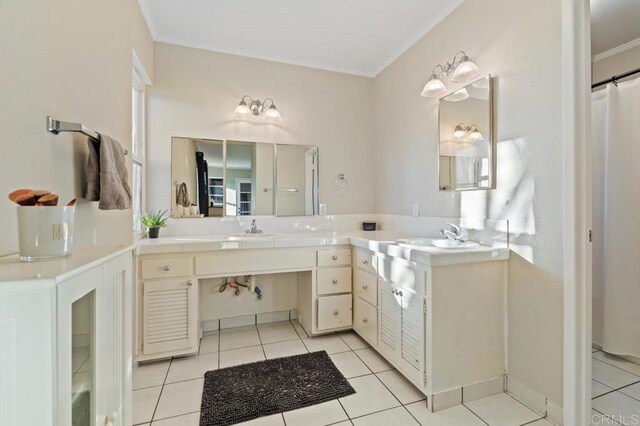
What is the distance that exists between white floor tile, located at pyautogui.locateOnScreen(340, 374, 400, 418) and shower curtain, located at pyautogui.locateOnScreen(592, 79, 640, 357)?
1.78 m

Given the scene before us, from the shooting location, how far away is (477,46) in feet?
6.54

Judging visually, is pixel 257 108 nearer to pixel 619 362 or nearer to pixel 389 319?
pixel 389 319

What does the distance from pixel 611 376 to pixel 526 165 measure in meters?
1.55

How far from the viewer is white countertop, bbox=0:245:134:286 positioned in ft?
1.84

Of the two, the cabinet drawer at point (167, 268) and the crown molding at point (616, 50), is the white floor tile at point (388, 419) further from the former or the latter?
the crown molding at point (616, 50)

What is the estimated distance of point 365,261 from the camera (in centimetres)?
232

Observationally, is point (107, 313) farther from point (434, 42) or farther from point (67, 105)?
point (434, 42)

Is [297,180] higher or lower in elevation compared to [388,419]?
higher

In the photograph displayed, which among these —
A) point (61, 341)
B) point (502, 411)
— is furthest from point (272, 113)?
point (502, 411)

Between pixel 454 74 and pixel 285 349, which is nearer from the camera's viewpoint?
pixel 454 74

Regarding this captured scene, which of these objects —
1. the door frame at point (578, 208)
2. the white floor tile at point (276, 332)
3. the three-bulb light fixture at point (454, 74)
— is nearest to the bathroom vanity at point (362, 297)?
the white floor tile at point (276, 332)

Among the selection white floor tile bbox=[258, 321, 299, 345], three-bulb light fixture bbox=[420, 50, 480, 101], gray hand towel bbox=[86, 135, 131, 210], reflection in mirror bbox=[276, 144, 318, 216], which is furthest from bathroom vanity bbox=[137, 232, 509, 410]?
three-bulb light fixture bbox=[420, 50, 480, 101]
